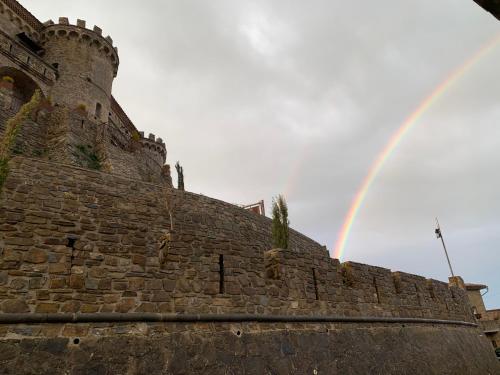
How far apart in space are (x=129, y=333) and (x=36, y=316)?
1.20m

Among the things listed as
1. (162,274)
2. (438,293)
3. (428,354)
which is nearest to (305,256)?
(162,274)

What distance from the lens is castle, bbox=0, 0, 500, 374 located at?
193 inches

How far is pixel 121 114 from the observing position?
38.1 m

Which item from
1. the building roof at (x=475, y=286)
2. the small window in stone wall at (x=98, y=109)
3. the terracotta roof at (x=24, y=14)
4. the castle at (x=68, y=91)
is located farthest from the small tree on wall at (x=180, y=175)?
the building roof at (x=475, y=286)

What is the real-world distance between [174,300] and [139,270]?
713 millimetres

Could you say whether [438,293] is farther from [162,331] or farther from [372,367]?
[162,331]

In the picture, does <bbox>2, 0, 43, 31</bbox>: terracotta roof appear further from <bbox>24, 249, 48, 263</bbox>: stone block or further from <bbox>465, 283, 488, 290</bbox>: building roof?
<bbox>465, 283, 488, 290</bbox>: building roof

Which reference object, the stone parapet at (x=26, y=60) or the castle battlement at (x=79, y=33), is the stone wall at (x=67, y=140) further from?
the castle battlement at (x=79, y=33)

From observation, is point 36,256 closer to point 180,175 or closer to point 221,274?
point 221,274

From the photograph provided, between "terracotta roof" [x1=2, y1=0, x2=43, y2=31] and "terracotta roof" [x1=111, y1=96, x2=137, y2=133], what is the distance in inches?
329

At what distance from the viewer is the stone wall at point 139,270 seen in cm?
506

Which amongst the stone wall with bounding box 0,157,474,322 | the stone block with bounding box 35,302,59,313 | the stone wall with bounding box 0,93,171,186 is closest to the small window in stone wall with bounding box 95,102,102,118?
the stone wall with bounding box 0,93,171,186

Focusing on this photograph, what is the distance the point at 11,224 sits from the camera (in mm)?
5133

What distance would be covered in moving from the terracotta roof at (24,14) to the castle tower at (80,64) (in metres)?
0.66
